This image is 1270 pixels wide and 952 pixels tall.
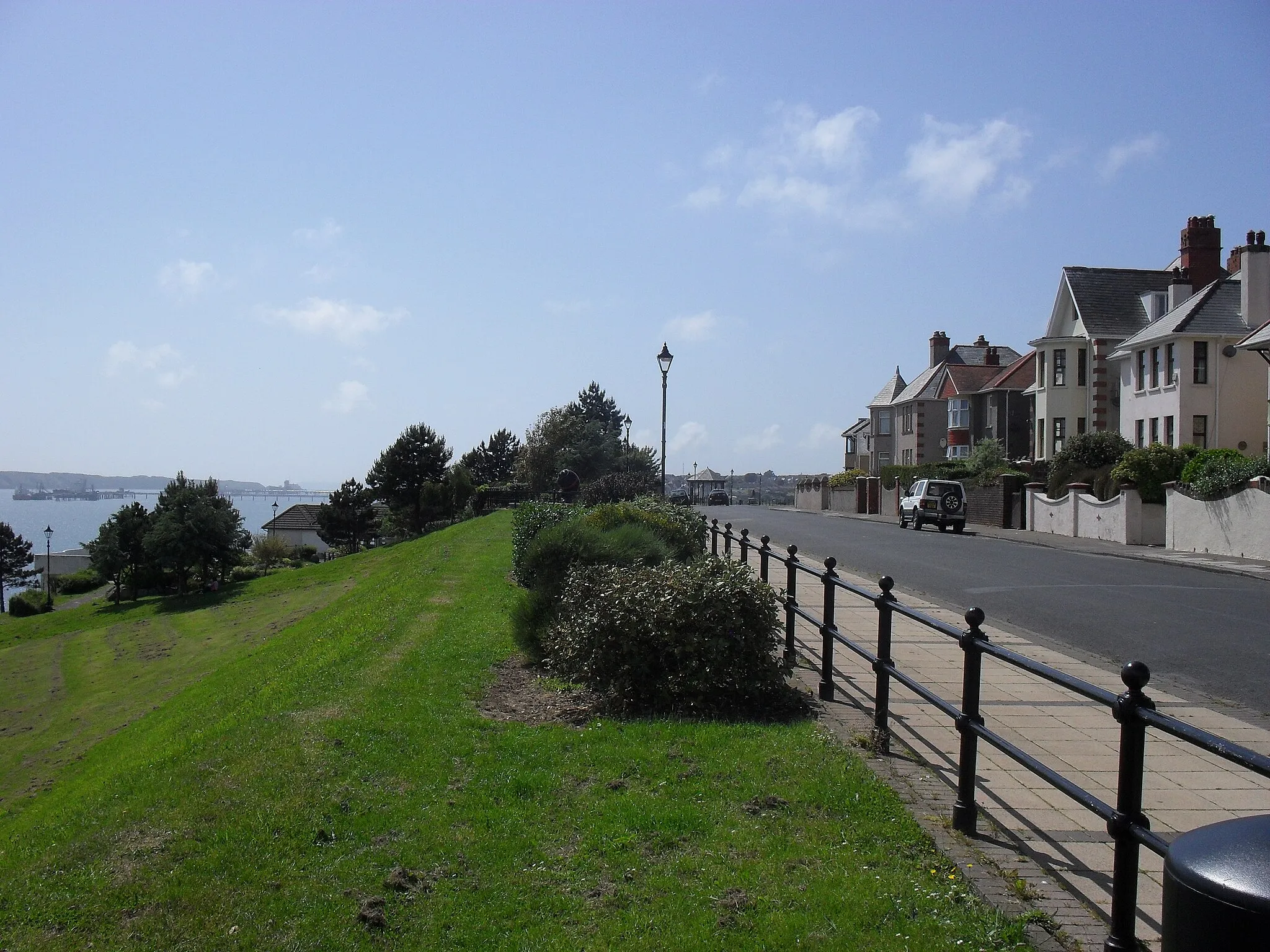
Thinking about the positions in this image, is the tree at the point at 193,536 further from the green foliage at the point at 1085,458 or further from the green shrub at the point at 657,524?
the green shrub at the point at 657,524

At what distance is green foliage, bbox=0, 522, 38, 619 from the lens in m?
94.6

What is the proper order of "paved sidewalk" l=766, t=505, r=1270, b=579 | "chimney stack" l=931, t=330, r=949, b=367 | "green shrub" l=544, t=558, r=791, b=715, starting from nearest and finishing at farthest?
"green shrub" l=544, t=558, r=791, b=715 < "paved sidewalk" l=766, t=505, r=1270, b=579 < "chimney stack" l=931, t=330, r=949, b=367

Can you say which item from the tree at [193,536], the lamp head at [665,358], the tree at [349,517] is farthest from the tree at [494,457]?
the lamp head at [665,358]

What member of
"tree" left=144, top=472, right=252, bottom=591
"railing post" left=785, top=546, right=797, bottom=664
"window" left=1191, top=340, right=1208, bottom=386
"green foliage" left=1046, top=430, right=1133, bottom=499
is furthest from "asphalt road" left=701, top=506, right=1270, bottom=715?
"tree" left=144, top=472, right=252, bottom=591

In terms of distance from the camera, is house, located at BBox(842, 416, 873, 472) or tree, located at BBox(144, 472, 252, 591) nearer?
tree, located at BBox(144, 472, 252, 591)

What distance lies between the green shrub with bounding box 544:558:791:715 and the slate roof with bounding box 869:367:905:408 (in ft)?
248

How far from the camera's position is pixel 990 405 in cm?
6134

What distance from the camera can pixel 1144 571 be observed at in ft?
68.6

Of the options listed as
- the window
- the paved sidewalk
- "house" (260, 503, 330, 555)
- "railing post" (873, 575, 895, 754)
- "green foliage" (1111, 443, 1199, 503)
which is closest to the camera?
"railing post" (873, 575, 895, 754)

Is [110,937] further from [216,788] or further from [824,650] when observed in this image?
[824,650]

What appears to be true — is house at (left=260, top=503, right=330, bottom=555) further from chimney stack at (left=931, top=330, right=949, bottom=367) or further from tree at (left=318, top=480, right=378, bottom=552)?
chimney stack at (left=931, top=330, right=949, bottom=367)

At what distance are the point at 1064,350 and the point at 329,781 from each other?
48.4m

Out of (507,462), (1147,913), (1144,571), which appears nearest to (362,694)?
(1147,913)

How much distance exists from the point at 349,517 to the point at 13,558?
33.8 m
